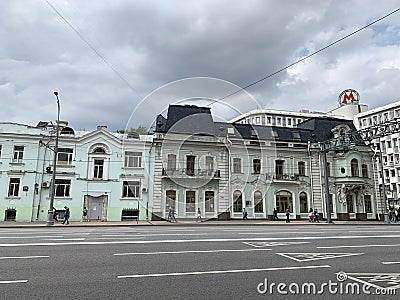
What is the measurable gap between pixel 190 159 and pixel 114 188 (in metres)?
8.55

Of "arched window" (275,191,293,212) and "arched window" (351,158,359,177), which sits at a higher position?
"arched window" (351,158,359,177)

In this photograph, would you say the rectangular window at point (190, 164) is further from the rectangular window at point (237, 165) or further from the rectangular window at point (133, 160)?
the rectangular window at point (133, 160)

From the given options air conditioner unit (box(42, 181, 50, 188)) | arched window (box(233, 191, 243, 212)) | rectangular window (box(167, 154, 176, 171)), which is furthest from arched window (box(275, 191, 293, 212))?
air conditioner unit (box(42, 181, 50, 188))

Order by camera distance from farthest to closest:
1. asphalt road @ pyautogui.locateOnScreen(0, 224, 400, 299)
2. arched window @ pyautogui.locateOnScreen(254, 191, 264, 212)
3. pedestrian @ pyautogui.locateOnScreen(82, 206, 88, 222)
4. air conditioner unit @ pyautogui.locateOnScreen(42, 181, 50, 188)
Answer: arched window @ pyautogui.locateOnScreen(254, 191, 264, 212), pedestrian @ pyautogui.locateOnScreen(82, 206, 88, 222), air conditioner unit @ pyautogui.locateOnScreen(42, 181, 50, 188), asphalt road @ pyautogui.locateOnScreen(0, 224, 400, 299)

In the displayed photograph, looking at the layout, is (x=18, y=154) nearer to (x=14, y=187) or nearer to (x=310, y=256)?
(x=14, y=187)

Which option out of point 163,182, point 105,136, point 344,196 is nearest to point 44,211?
point 105,136

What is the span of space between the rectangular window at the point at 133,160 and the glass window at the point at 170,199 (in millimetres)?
4185

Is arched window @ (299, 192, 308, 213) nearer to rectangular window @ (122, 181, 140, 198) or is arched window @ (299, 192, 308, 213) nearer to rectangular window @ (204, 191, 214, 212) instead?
rectangular window @ (204, 191, 214, 212)

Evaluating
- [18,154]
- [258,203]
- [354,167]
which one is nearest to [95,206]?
[18,154]

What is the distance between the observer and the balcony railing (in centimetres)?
3459

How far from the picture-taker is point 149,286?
6.09m

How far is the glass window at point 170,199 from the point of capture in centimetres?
3400

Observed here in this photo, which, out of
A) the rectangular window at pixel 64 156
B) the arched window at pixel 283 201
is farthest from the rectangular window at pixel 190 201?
the rectangular window at pixel 64 156

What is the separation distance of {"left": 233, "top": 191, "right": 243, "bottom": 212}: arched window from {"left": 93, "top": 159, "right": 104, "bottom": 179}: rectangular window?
1445 centimetres
